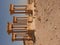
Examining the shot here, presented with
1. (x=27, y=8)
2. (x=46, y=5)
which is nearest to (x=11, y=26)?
(x=27, y=8)

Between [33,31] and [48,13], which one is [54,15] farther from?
[33,31]

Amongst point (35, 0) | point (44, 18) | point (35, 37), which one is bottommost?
point (35, 37)

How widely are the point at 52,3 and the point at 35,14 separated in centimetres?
12

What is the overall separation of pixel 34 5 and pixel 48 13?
11 centimetres

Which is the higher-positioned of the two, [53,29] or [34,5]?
[34,5]

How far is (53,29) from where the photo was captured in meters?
1.20

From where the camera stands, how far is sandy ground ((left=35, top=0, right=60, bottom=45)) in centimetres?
119

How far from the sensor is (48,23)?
1.23 m

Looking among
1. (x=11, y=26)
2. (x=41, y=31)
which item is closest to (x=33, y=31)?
(x=41, y=31)

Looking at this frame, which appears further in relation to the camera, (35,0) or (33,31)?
(35,0)

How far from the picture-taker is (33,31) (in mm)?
1186

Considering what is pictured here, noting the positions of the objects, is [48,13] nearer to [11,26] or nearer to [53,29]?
[53,29]

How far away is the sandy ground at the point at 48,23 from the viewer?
119 cm

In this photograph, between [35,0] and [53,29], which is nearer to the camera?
[53,29]
